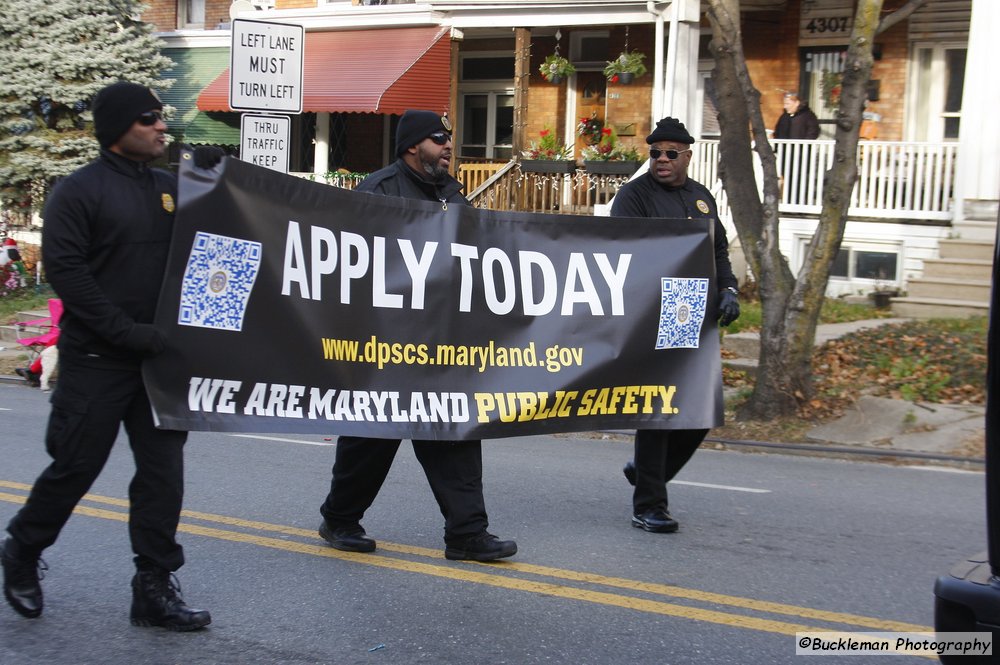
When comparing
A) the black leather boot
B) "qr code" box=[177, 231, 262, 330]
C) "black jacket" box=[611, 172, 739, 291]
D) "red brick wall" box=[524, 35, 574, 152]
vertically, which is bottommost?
the black leather boot

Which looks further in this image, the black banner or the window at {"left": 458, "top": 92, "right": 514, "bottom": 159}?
the window at {"left": 458, "top": 92, "right": 514, "bottom": 159}

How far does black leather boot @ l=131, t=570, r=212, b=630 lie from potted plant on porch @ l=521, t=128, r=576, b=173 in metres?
14.2

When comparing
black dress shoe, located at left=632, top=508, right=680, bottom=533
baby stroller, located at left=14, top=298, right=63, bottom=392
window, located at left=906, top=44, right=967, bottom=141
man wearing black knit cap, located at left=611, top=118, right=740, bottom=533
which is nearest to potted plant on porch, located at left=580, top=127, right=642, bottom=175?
window, located at left=906, top=44, right=967, bottom=141

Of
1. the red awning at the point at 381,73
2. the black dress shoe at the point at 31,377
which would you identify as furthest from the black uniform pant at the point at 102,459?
the red awning at the point at 381,73

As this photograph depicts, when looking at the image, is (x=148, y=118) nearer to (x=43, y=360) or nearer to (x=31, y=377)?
(x=43, y=360)

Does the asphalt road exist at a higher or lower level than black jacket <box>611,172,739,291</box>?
lower

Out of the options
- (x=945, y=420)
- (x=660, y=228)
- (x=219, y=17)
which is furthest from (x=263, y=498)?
(x=219, y=17)

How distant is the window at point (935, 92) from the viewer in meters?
17.4

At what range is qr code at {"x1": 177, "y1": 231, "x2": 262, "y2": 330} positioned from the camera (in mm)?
4539

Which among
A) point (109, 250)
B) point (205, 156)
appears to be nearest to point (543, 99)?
point (205, 156)

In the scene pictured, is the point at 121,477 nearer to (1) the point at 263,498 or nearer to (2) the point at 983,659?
(1) the point at 263,498

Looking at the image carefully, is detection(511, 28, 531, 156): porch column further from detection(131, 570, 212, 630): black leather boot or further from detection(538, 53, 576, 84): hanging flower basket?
detection(131, 570, 212, 630): black leather boot

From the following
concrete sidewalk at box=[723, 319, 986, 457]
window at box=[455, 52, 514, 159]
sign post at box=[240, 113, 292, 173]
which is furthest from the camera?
window at box=[455, 52, 514, 159]

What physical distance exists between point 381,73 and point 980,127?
9.93 metres
